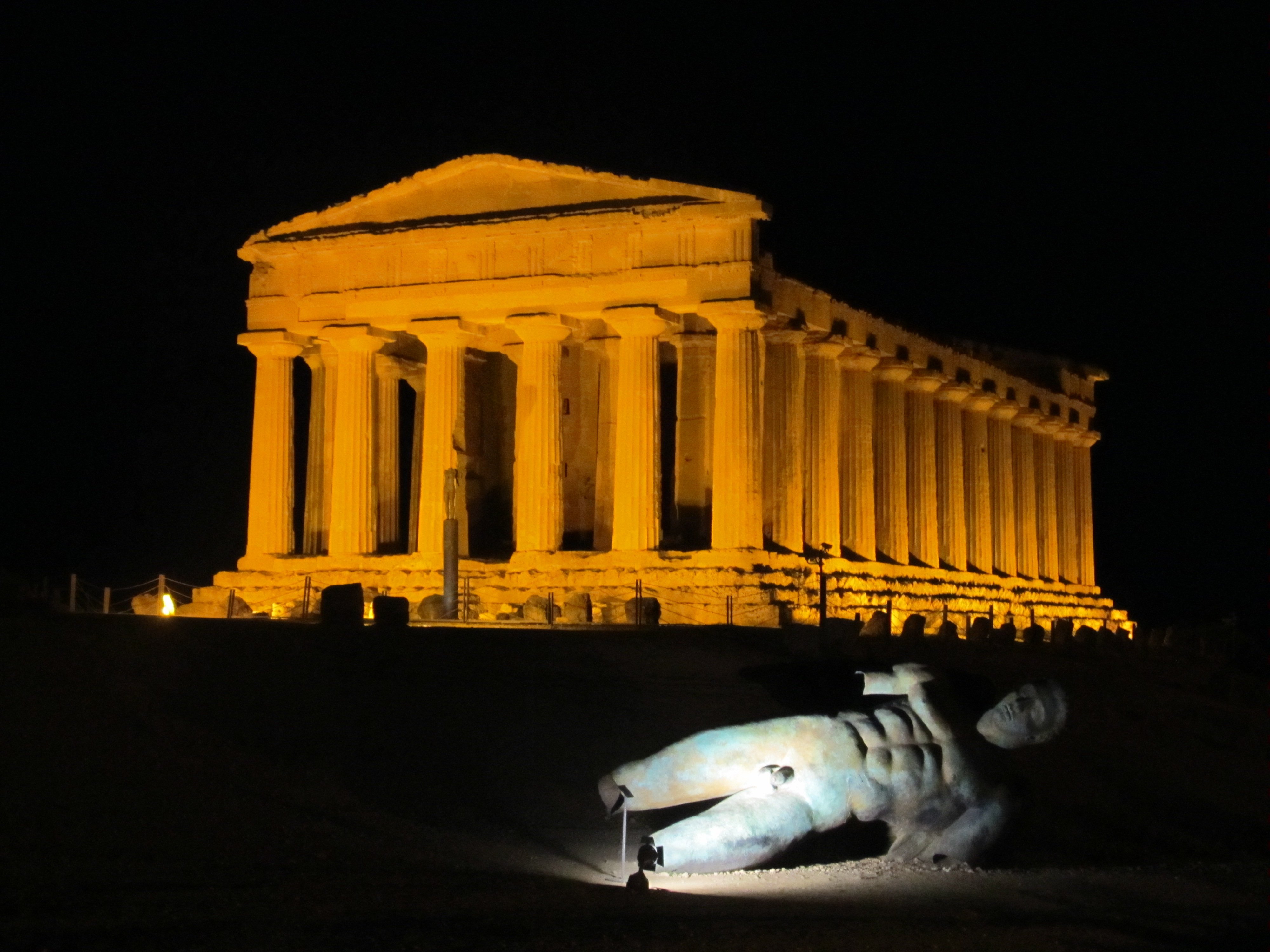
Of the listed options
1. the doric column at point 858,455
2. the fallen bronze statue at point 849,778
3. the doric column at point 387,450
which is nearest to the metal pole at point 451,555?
the doric column at point 387,450

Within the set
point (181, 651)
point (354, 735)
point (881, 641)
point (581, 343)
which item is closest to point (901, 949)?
point (354, 735)

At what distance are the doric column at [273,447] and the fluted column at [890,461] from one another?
16042 mm

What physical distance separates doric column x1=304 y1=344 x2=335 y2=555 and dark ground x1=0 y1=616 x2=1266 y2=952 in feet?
60.0

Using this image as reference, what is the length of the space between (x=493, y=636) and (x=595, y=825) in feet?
32.9

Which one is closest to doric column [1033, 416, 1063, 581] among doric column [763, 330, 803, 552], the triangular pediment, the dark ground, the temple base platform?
the temple base platform

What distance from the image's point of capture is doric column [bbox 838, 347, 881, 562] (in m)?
52.5

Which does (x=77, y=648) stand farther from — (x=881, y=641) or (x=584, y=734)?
(x=881, y=641)

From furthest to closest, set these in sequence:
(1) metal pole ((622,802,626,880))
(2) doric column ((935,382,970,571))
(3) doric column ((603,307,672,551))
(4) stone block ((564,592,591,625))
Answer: (2) doric column ((935,382,970,571))
(3) doric column ((603,307,672,551))
(4) stone block ((564,592,591,625))
(1) metal pole ((622,802,626,880))

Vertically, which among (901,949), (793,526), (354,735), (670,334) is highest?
(670,334)

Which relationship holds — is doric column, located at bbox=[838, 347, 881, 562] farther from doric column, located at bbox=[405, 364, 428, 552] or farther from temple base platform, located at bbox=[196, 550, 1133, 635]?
doric column, located at bbox=[405, 364, 428, 552]

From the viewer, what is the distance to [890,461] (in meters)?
55.2

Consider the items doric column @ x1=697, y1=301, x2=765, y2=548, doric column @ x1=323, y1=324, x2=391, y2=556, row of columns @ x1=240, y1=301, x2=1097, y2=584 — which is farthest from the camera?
doric column @ x1=323, y1=324, x2=391, y2=556

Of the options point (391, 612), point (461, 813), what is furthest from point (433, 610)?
point (461, 813)

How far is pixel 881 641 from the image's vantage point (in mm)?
38844
